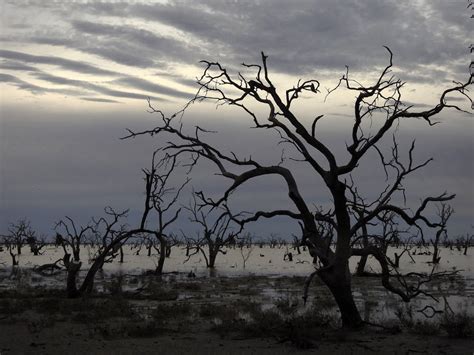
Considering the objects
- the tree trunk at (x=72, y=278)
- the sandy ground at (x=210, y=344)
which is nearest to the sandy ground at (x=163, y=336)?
the sandy ground at (x=210, y=344)

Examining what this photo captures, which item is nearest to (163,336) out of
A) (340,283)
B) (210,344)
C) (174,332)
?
(174,332)

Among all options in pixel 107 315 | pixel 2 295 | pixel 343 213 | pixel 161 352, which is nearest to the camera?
pixel 161 352

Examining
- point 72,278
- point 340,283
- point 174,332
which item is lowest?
point 174,332

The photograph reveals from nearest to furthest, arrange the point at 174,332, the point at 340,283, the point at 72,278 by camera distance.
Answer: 1. the point at 340,283
2. the point at 174,332
3. the point at 72,278

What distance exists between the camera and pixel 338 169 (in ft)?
41.1

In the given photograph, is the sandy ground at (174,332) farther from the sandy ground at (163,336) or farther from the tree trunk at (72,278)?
the tree trunk at (72,278)

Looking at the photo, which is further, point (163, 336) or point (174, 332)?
point (174, 332)

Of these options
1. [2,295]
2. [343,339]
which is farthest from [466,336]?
[2,295]

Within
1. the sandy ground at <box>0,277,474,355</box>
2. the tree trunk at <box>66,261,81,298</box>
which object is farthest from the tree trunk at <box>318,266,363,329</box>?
the tree trunk at <box>66,261,81,298</box>

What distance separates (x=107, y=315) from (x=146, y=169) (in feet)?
23.7

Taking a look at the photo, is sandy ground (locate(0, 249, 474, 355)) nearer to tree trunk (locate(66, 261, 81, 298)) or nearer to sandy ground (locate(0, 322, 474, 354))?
sandy ground (locate(0, 322, 474, 354))

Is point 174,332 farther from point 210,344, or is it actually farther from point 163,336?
point 210,344

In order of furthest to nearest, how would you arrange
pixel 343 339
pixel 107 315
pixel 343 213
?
pixel 107 315 → pixel 343 213 → pixel 343 339

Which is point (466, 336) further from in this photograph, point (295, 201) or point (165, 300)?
point (165, 300)
